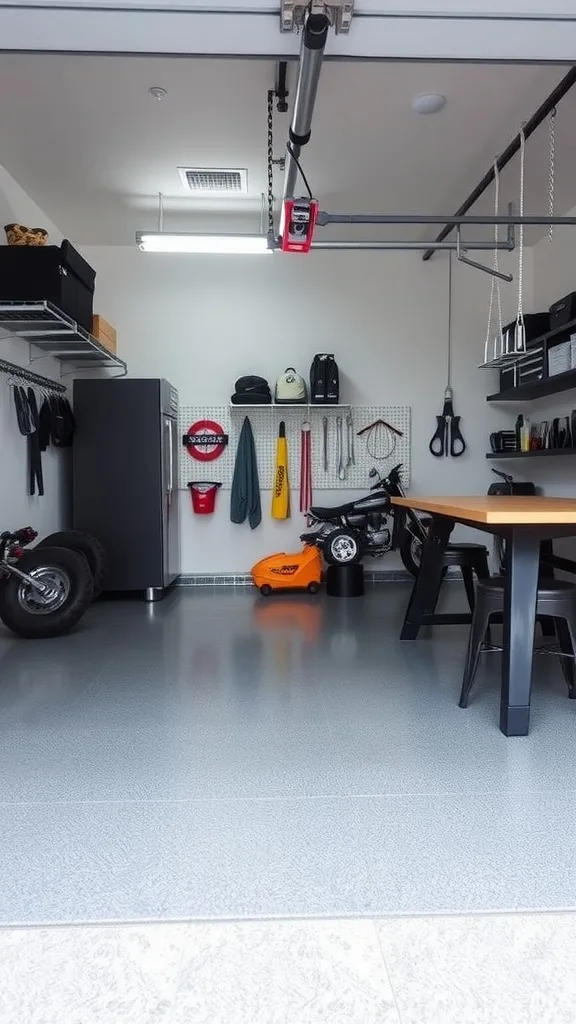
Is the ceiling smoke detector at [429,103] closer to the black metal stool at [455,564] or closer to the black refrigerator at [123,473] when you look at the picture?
the black metal stool at [455,564]

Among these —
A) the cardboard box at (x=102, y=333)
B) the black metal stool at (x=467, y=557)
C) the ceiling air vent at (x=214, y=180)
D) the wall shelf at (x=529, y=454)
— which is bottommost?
the black metal stool at (x=467, y=557)

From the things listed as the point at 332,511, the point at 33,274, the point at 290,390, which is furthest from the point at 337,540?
the point at 33,274

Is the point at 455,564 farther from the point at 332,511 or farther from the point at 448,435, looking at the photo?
the point at 448,435

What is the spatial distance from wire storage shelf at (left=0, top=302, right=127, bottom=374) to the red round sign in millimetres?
979

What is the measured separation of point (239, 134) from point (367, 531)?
3.45 m

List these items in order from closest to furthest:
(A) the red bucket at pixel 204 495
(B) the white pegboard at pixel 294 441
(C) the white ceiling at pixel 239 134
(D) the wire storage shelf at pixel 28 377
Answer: (C) the white ceiling at pixel 239 134, (D) the wire storage shelf at pixel 28 377, (A) the red bucket at pixel 204 495, (B) the white pegboard at pixel 294 441

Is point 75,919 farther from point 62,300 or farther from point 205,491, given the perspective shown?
point 205,491

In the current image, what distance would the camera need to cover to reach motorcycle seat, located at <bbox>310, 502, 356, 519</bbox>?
6172 mm

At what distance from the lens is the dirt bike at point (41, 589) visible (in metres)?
4.29

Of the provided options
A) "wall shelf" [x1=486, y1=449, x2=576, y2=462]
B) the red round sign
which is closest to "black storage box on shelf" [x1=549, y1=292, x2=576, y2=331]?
"wall shelf" [x1=486, y1=449, x2=576, y2=462]

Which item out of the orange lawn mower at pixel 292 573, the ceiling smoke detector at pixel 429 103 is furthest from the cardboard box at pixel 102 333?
the ceiling smoke detector at pixel 429 103

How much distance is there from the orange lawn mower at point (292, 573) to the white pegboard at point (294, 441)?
34.7 inches

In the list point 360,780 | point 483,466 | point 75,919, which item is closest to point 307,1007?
point 75,919

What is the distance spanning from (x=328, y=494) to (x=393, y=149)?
321 cm
